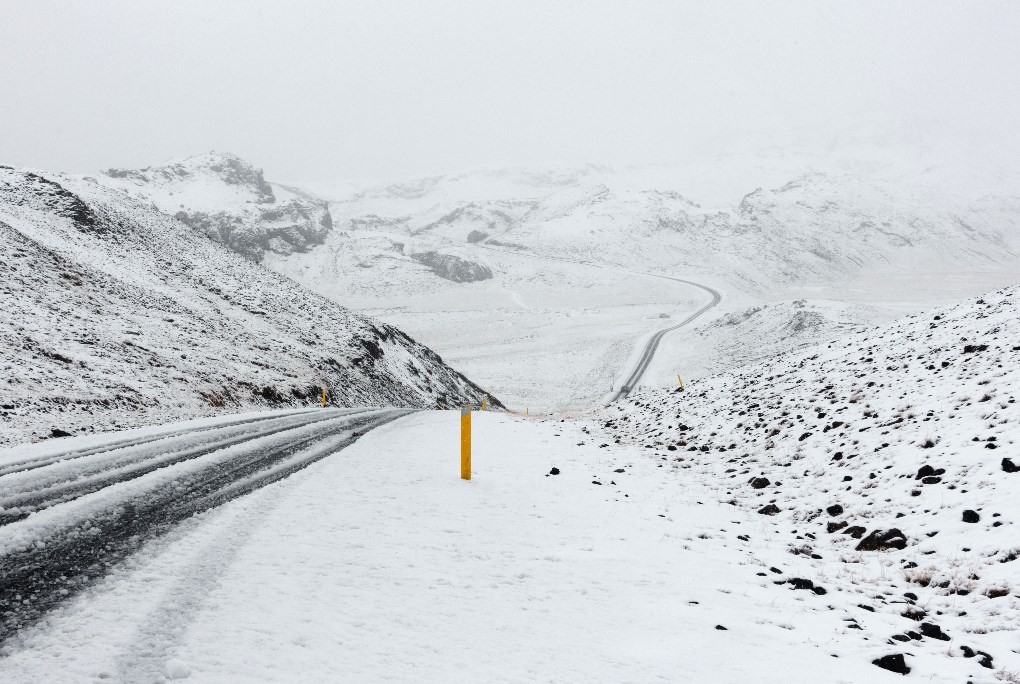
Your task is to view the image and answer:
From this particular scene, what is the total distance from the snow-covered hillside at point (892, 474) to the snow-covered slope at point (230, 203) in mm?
134365

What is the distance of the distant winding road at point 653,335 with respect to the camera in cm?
4623

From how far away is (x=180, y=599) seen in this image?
3584mm

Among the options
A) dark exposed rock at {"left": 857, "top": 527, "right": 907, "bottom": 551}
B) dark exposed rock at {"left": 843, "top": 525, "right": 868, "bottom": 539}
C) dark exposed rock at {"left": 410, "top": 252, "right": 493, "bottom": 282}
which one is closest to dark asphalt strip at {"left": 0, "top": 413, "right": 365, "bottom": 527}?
dark exposed rock at {"left": 857, "top": 527, "right": 907, "bottom": 551}

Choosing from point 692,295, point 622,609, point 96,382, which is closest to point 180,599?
point 622,609

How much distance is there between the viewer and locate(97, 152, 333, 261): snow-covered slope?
134 m

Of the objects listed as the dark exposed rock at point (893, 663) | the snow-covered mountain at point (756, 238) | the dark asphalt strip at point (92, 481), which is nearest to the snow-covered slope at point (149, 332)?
the dark asphalt strip at point (92, 481)

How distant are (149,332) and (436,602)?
20896mm

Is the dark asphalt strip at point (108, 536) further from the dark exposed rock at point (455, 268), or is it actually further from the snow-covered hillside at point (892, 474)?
the dark exposed rock at point (455, 268)

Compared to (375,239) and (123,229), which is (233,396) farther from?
(375,239)

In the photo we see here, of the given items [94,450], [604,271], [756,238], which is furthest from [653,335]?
[756,238]

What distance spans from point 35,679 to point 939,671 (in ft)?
17.6

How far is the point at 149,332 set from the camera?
2017cm

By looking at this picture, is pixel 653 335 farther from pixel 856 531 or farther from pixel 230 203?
pixel 230 203

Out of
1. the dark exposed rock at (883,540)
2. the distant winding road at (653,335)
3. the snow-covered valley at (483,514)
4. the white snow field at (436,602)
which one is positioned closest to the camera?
the white snow field at (436,602)
